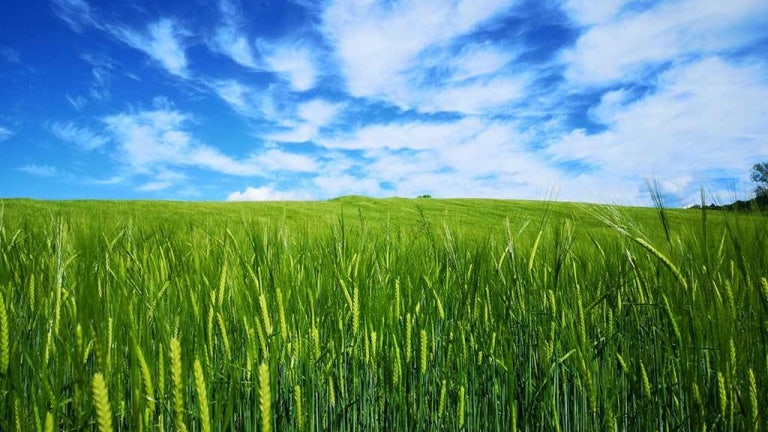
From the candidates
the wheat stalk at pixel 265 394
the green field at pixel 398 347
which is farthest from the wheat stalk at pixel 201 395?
the green field at pixel 398 347

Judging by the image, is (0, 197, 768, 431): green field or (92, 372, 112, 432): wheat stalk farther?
(0, 197, 768, 431): green field

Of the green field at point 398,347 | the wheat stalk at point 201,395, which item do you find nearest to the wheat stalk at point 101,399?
the wheat stalk at point 201,395

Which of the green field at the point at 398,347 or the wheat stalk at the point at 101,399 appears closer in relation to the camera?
the wheat stalk at the point at 101,399

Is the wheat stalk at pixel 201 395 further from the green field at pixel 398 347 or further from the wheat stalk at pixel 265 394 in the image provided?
the green field at pixel 398 347

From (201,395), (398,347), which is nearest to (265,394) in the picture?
(201,395)

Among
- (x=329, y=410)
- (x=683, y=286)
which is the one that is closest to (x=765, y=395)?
(x=683, y=286)

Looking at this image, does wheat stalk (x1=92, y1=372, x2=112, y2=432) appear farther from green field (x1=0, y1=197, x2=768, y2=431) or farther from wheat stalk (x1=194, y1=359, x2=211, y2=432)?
green field (x1=0, y1=197, x2=768, y2=431)

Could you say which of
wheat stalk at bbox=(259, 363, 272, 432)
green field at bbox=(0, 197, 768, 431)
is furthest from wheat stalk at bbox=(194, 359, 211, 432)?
green field at bbox=(0, 197, 768, 431)

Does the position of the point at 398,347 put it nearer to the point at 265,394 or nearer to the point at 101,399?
the point at 265,394

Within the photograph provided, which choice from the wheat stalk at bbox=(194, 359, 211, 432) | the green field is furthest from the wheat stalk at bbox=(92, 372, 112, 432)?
the green field

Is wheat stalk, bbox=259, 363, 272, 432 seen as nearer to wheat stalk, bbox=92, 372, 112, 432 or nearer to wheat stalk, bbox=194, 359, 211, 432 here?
wheat stalk, bbox=194, 359, 211, 432

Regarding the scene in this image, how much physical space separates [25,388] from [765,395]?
2057 mm

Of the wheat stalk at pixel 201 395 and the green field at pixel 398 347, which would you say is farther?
the green field at pixel 398 347

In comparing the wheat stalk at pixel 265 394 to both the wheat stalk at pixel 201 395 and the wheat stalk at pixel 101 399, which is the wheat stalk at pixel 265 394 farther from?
the wheat stalk at pixel 101 399
